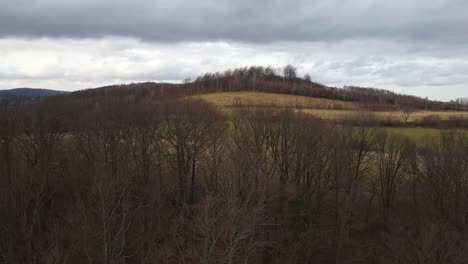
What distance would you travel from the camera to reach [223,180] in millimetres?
32125

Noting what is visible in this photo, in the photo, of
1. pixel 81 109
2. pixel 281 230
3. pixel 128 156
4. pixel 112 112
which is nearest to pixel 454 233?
pixel 281 230

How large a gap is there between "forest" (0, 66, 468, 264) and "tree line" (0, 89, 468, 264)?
0.52 ft

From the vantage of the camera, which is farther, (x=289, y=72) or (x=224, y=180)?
(x=289, y=72)

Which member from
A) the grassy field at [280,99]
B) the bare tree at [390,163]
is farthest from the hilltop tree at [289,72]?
the bare tree at [390,163]

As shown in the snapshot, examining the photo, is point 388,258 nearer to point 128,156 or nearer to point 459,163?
point 459,163

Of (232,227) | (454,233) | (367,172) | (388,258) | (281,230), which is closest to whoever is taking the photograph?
(232,227)

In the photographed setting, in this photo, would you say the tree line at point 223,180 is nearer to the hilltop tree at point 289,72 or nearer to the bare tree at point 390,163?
the bare tree at point 390,163

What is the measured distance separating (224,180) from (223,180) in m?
1.33

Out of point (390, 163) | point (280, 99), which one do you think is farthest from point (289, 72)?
point (390, 163)

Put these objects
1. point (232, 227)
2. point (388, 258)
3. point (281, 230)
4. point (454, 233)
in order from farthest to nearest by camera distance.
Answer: point (281, 230)
point (388, 258)
point (454, 233)
point (232, 227)

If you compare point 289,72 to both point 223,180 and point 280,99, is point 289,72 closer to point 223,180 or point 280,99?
point 280,99

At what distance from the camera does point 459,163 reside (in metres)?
37.0

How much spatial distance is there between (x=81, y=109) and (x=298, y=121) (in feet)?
85.4

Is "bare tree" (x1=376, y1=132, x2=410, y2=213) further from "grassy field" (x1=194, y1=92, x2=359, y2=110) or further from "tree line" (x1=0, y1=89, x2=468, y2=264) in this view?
"grassy field" (x1=194, y1=92, x2=359, y2=110)
